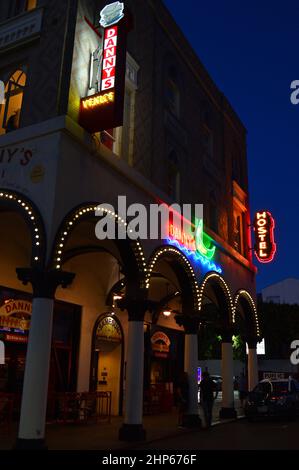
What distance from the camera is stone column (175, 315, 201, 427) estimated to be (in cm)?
1552

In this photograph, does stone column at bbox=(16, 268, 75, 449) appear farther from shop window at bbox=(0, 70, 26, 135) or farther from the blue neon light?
the blue neon light

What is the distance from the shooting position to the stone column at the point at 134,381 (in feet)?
39.7

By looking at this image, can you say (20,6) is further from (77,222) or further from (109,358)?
(109,358)

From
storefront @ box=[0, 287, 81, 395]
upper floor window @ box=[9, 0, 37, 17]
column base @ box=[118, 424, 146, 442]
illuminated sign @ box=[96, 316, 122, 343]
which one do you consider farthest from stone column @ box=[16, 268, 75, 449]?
upper floor window @ box=[9, 0, 37, 17]

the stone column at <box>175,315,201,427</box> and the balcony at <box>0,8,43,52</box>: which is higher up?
the balcony at <box>0,8,43,52</box>

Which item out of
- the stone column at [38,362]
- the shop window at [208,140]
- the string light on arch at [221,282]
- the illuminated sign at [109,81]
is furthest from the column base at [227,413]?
the illuminated sign at [109,81]

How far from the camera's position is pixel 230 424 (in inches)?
673

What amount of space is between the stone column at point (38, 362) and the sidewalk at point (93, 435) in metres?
1.40

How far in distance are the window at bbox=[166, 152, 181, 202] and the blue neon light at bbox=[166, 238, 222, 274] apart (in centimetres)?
192

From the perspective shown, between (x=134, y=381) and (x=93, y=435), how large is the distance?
200 cm

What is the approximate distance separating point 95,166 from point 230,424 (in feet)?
35.1

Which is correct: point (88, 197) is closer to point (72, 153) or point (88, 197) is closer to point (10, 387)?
point (72, 153)

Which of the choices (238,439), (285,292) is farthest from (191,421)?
(285,292)
